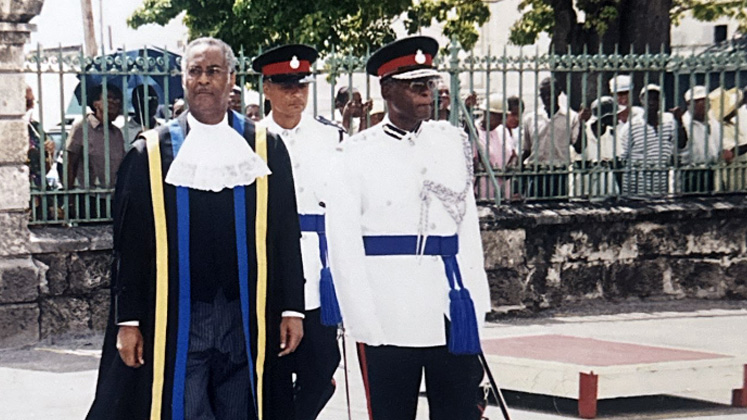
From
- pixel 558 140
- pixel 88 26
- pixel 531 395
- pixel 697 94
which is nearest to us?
pixel 531 395

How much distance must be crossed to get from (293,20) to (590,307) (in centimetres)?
1254

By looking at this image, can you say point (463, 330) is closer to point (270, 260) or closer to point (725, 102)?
point (270, 260)

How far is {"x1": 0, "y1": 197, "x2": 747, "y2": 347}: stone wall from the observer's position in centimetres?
1014

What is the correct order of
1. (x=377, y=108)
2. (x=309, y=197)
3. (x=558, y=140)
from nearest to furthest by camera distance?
Result: (x=309, y=197) → (x=377, y=108) → (x=558, y=140)

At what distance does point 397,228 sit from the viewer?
5.17 m

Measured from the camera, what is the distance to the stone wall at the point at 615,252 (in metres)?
11.4

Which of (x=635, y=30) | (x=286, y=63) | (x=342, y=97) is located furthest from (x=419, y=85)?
(x=635, y=30)

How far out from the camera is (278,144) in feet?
16.3

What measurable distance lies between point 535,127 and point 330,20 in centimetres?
1154

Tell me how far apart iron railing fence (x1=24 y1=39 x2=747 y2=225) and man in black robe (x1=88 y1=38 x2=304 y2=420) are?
5255 mm

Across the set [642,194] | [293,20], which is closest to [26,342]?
[642,194]

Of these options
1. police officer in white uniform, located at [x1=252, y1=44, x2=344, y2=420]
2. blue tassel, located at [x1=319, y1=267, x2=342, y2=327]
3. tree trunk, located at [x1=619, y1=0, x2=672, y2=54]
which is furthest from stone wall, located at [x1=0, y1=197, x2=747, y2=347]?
blue tassel, located at [x1=319, y1=267, x2=342, y2=327]

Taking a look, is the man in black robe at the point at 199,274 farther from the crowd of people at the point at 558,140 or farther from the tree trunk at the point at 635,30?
the tree trunk at the point at 635,30

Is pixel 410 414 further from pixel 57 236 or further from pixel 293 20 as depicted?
pixel 293 20
